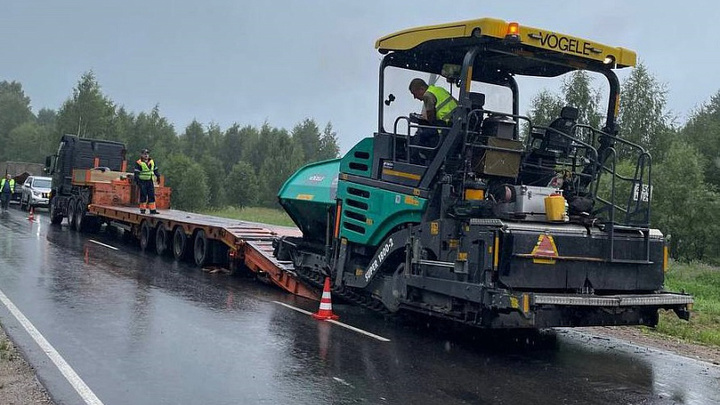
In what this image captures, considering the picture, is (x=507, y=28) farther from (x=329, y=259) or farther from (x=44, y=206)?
(x=44, y=206)

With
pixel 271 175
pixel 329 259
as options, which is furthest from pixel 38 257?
pixel 271 175

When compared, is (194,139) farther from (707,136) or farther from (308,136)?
(707,136)

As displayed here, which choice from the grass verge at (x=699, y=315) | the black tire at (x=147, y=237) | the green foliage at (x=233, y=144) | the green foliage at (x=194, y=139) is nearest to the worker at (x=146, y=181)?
the black tire at (x=147, y=237)

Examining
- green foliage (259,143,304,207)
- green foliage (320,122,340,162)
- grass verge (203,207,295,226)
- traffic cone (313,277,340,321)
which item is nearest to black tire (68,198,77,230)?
grass verge (203,207,295,226)

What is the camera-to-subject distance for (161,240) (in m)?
16.4

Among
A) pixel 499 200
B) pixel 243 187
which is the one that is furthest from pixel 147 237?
pixel 243 187

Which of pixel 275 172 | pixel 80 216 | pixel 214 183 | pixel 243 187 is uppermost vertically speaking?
pixel 275 172

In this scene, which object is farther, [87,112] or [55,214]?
[87,112]

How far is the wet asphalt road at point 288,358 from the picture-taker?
6125 millimetres

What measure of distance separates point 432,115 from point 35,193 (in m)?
28.3

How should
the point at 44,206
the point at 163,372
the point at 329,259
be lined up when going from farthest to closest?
the point at 44,206
the point at 329,259
the point at 163,372

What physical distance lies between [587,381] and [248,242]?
760 centimetres

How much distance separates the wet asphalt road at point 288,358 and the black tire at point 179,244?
150 inches

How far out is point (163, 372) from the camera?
6496mm
